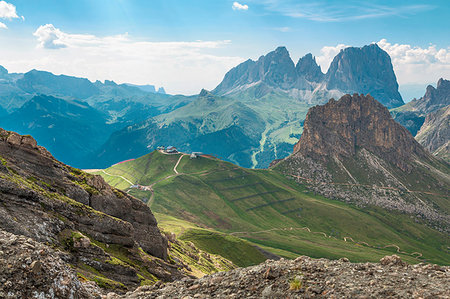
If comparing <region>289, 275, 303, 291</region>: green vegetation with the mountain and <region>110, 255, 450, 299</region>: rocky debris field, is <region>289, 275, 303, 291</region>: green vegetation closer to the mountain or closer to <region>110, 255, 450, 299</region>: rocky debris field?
<region>110, 255, 450, 299</region>: rocky debris field

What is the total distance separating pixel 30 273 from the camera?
1127 inches

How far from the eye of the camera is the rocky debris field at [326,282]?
81.3 feet

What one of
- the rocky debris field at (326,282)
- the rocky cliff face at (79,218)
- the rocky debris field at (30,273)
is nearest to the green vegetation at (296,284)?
the rocky debris field at (326,282)

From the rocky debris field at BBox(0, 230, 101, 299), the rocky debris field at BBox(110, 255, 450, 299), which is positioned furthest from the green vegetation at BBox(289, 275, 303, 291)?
the rocky debris field at BBox(0, 230, 101, 299)

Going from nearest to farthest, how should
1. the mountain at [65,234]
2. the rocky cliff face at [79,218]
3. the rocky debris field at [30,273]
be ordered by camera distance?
the rocky debris field at [30,273] < the mountain at [65,234] < the rocky cliff face at [79,218]

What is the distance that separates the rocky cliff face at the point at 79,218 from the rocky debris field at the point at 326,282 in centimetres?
2622

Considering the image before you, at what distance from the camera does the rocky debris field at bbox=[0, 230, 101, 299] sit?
2752cm

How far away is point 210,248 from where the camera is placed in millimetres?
195500

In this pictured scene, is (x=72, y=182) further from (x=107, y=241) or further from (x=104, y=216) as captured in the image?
(x=107, y=241)

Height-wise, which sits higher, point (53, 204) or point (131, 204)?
point (53, 204)

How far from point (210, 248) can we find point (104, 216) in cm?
13502

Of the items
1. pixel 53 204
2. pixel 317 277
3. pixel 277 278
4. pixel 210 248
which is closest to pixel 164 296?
pixel 277 278

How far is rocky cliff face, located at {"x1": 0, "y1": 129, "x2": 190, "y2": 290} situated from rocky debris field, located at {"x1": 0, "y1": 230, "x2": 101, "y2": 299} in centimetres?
1935

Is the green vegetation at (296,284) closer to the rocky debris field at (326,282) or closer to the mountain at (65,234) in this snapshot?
the rocky debris field at (326,282)
